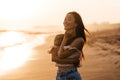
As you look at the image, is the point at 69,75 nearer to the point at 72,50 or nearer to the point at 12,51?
the point at 72,50

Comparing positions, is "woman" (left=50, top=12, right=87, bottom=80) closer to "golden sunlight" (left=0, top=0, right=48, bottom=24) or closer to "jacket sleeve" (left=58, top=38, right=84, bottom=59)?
"jacket sleeve" (left=58, top=38, right=84, bottom=59)

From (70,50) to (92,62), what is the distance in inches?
99.6

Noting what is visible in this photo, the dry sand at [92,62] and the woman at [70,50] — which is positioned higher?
the woman at [70,50]

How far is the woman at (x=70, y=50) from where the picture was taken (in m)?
2.00

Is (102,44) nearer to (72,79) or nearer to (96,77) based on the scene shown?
(96,77)

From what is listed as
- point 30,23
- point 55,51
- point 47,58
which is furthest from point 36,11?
point 55,51

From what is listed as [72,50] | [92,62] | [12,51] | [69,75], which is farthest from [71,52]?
[12,51]

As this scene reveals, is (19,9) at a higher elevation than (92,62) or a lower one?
higher

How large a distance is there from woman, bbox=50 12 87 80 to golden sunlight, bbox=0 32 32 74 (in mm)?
2552

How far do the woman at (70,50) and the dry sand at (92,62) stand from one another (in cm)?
215

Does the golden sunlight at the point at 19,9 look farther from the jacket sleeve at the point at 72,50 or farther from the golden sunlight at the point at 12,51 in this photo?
the jacket sleeve at the point at 72,50

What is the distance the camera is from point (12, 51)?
16.4ft

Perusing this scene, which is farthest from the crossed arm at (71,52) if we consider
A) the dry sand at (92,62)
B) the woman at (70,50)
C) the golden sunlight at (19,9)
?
the golden sunlight at (19,9)

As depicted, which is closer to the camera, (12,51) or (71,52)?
(71,52)
